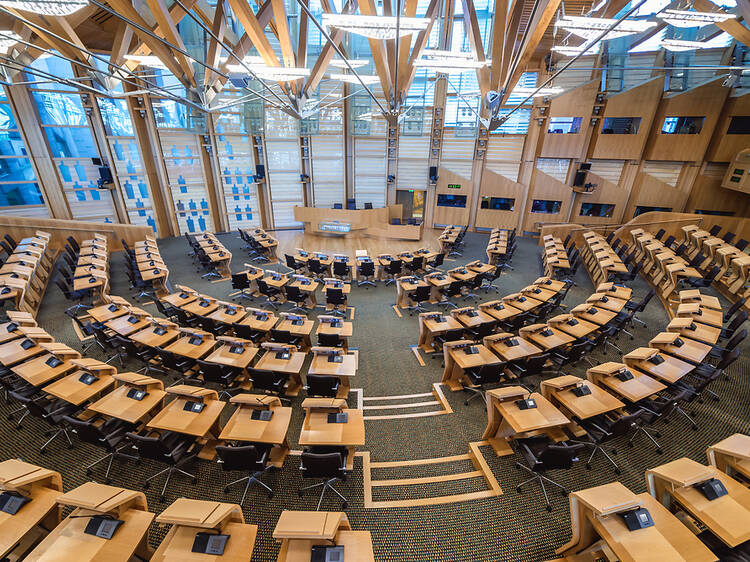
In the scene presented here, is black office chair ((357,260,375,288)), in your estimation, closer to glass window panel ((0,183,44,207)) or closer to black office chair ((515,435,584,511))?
black office chair ((515,435,584,511))

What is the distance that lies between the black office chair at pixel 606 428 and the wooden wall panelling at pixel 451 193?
15435mm

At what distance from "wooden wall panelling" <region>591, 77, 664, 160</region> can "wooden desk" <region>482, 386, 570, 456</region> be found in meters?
16.7

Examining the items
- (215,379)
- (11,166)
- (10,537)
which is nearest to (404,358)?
(215,379)

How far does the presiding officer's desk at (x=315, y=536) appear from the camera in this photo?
2783mm

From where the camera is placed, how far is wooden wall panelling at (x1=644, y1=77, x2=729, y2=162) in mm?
13773

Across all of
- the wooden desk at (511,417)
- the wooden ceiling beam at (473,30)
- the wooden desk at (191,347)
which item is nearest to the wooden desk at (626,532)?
the wooden desk at (511,417)

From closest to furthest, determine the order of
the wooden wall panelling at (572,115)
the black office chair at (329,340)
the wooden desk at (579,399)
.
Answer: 1. the wooden desk at (579,399)
2. the black office chair at (329,340)
3. the wooden wall panelling at (572,115)

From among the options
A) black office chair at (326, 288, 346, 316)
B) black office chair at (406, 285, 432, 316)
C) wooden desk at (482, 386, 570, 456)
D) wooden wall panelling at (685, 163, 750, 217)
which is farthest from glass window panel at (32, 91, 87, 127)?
wooden wall panelling at (685, 163, 750, 217)

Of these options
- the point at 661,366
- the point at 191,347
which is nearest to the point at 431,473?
the point at 661,366

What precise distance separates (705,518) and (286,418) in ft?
16.0

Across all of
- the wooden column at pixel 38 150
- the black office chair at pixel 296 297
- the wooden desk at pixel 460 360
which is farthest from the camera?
the wooden column at pixel 38 150

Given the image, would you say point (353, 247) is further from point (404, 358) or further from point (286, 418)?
point (286, 418)

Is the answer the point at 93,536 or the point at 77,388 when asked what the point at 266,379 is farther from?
the point at 77,388

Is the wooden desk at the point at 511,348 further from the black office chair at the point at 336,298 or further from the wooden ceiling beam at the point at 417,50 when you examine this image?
the wooden ceiling beam at the point at 417,50
